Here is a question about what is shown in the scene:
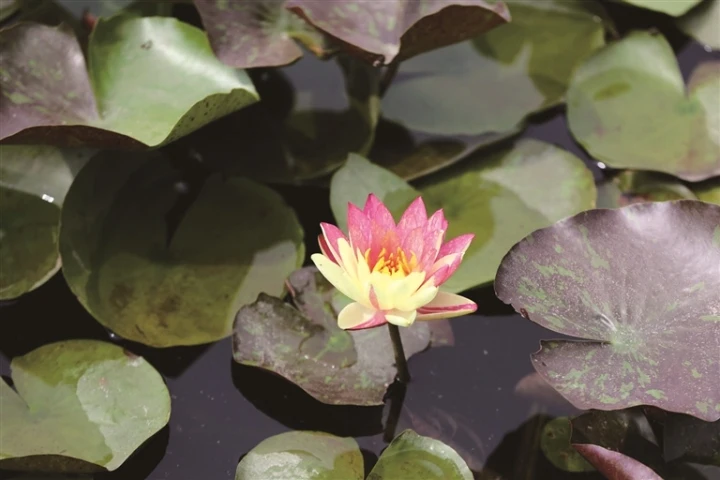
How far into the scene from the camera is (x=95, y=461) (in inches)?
Answer: 40.6

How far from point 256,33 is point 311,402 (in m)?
0.68

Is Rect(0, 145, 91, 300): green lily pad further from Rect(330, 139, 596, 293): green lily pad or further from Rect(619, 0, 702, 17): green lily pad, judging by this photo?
Rect(619, 0, 702, 17): green lily pad

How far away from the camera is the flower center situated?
926 mm

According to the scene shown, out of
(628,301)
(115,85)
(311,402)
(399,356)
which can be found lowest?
(311,402)

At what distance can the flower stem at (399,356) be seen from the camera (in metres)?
1.02

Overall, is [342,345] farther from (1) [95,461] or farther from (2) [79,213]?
(2) [79,213]

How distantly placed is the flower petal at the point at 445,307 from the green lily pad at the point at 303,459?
0.27 metres

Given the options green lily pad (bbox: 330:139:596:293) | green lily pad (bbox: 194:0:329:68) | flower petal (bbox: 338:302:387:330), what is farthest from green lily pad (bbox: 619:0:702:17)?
flower petal (bbox: 338:302:387:330)

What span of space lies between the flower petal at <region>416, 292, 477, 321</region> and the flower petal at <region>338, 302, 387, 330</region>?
64mm

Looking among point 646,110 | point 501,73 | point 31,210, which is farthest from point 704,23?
point 31,210

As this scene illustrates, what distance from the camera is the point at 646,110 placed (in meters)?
1.46

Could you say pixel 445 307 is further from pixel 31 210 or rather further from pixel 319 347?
pixel 31 210

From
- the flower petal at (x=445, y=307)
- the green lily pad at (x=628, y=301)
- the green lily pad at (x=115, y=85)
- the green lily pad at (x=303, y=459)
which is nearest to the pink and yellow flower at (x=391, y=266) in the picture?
the flower petal at (x=445, y=307)

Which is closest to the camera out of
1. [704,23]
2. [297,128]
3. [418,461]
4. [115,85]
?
[418,461]
